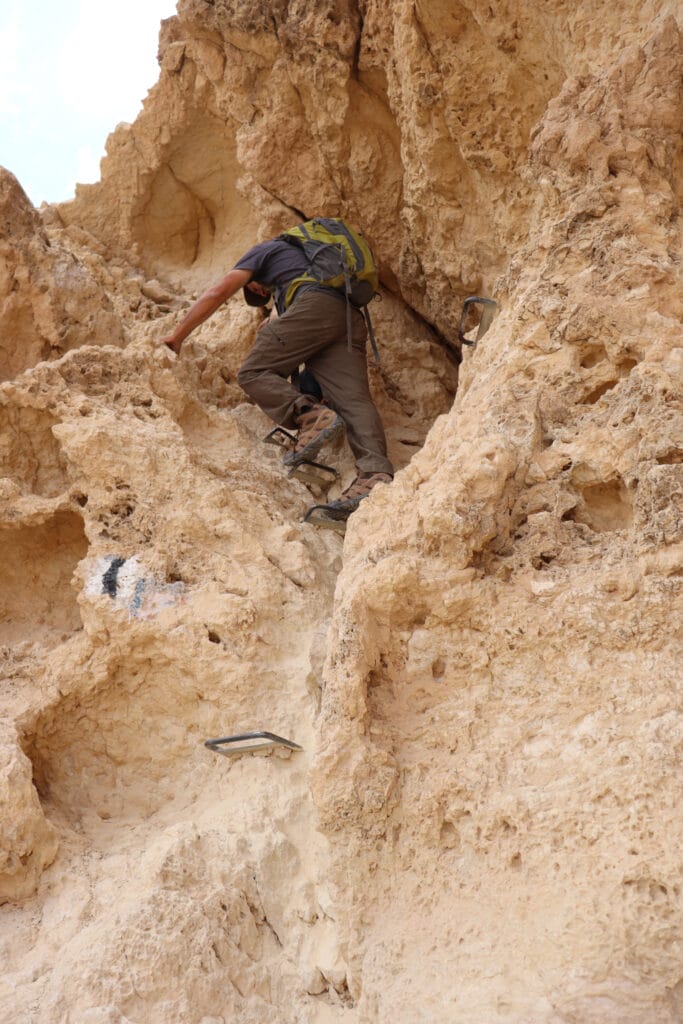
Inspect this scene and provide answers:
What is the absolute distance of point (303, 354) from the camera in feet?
12.0

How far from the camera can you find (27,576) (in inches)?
112

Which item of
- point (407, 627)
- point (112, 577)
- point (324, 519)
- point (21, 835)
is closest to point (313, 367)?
point (324, 519)

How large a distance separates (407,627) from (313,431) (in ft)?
5.10

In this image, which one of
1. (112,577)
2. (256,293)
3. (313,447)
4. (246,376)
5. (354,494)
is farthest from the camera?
(256,293)

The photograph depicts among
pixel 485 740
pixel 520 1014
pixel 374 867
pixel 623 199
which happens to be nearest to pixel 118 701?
pixel 374 867

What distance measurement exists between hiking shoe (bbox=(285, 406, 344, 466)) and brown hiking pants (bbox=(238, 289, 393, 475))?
7cm

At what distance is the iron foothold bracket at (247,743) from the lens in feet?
7.02

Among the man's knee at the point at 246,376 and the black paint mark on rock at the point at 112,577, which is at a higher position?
the man's knee at the point at 246,376

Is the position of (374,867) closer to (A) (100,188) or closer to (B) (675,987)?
(B) (675,987)

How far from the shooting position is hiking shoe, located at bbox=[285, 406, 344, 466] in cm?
336

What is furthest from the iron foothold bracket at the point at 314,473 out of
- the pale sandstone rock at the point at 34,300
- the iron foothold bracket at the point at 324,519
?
the pale sandstone rock at the point at 34,300

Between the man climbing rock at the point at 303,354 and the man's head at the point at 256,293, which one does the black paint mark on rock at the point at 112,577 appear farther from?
the man's head at the point at 256,293

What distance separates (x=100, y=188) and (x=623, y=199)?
143 inches

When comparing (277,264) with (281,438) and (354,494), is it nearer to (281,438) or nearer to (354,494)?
(281,438)
